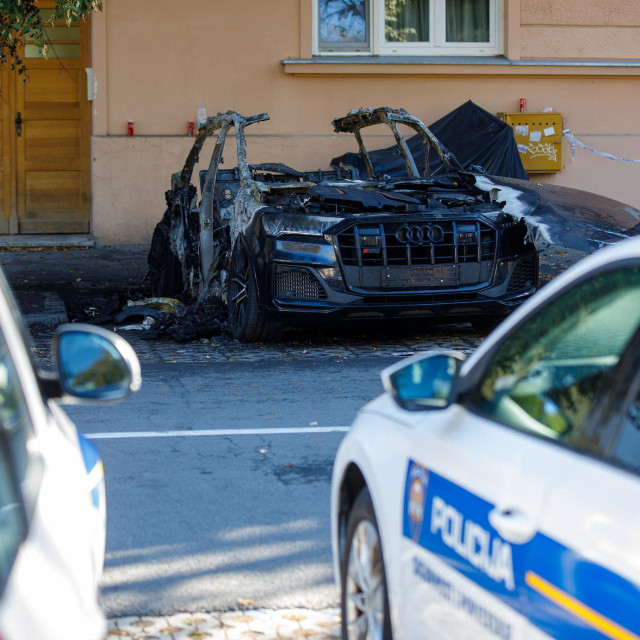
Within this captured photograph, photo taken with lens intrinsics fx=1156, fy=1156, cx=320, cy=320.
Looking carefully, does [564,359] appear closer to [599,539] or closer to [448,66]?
[599,539]

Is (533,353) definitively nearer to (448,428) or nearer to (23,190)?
(448,428)

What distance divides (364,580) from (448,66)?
47.1 ft

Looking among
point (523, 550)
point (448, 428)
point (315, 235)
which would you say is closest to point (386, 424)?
point (448, 428)

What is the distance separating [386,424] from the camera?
10.6 ft

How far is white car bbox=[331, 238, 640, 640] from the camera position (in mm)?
2045

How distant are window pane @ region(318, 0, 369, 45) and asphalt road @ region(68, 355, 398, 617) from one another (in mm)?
9239

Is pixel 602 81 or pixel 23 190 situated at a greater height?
pixel 602 81

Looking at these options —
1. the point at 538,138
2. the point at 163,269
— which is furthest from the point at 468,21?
the point at 163,269

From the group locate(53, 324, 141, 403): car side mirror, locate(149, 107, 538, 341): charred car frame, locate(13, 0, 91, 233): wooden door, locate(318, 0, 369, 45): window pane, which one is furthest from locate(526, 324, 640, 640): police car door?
locate(13, 0, 91, 233): wooden door

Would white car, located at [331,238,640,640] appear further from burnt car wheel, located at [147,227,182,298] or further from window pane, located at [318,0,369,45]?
window pane, located at [318,0,369,45]

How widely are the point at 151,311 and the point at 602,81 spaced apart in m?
8.95

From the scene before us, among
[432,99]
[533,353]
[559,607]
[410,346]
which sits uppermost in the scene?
[432,99]

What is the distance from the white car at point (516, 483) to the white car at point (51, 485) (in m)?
0.74

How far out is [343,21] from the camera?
1688 centimetres
